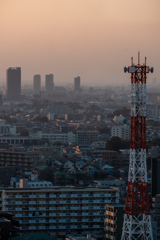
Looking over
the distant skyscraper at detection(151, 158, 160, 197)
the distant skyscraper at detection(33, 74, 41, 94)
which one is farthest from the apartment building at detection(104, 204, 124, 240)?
the distant skyscraper at detection(33, 74, 41, 94)

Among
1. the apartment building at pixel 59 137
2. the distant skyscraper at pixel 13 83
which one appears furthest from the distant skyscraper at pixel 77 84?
the apartment building at pixel 59 137

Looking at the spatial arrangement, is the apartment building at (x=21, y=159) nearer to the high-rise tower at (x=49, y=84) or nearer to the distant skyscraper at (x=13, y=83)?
the distant skyscraper at (x=13, y=83)

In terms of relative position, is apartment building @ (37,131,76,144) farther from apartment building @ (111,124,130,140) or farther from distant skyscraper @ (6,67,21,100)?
distant skyscraper @ (6,67,21,100)

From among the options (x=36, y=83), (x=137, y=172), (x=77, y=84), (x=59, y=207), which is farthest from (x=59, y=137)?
(x=36, y=83)

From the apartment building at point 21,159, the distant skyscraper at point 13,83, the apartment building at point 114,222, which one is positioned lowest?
the apartment building at point 114,222

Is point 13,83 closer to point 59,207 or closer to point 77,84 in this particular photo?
point 77,84

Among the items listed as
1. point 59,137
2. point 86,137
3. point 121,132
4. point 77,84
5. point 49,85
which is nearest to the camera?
point 59,137

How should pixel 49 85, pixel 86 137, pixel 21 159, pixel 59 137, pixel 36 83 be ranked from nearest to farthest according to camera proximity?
1. pixel 21 159
2. pixel 59 137
3. pixel 86 137
4. pixel 49 85
5. pixel 36 83
